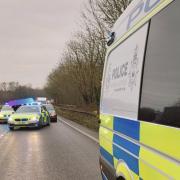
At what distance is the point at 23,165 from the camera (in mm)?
10797

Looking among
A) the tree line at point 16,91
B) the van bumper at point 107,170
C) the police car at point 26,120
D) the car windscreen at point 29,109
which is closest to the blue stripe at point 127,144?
the van bumper at point 107,170

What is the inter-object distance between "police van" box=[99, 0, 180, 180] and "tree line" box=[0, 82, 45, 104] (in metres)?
139

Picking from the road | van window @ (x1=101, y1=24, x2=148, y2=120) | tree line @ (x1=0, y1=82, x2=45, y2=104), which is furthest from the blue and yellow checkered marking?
tree line @ (x1=0, y1=82, x2=45, y2=104)

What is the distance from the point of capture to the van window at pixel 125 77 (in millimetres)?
3973

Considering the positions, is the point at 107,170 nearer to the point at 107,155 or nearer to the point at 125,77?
the point at 107,155

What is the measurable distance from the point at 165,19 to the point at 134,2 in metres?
1.12

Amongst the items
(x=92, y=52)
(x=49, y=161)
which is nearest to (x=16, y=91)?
(x=92, y=52)

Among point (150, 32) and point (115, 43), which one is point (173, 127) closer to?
point (150, 32)

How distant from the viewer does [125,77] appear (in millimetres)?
4457

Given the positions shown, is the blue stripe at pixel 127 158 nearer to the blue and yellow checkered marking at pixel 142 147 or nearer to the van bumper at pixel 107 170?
the blue and yellow checkered marking at pixel 142 147

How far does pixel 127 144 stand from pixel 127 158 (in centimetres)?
12

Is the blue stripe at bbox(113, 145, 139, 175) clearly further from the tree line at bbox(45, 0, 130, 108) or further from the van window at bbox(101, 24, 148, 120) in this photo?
the tree line at bbox(45, 0, 130, 108)

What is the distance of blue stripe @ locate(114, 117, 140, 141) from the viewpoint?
3795 millimetres

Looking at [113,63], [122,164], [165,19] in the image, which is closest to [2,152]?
[113,63]
